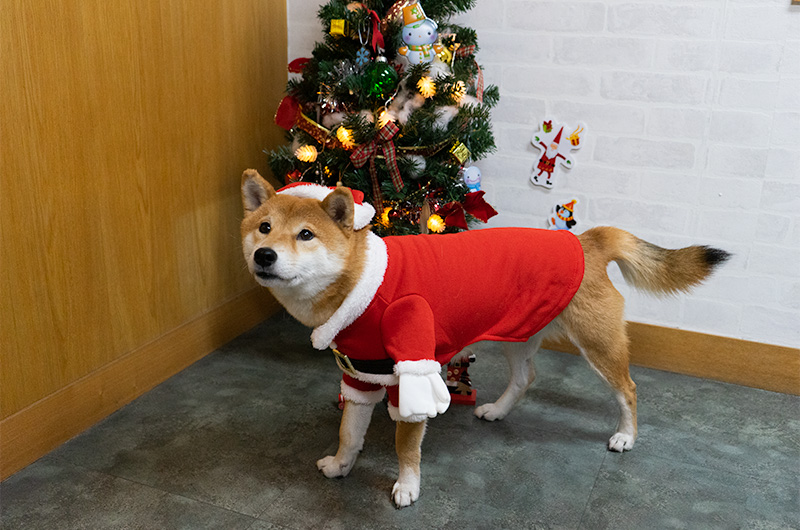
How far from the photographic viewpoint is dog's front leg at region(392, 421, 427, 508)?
1.75 m

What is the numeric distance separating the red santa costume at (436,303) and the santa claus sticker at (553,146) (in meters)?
0.77

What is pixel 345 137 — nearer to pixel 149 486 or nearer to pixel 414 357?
pixel 414 357

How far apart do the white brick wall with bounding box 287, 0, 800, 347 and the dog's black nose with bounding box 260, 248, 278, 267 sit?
1.46 metres

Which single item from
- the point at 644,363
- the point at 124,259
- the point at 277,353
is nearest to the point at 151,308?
the point at 124,259

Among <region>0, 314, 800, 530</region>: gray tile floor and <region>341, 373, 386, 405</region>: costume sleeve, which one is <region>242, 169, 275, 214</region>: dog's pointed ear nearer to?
<region>341, 373, 386, 405</region>: costume sleeve

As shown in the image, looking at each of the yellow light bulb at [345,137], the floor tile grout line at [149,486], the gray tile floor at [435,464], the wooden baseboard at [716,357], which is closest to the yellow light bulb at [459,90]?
the yellow light bulb at [345,137]

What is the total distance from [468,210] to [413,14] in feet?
2.23

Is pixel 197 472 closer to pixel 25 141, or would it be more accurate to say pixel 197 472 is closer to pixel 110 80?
pixel 25 141

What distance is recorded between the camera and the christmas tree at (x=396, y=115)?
228cm

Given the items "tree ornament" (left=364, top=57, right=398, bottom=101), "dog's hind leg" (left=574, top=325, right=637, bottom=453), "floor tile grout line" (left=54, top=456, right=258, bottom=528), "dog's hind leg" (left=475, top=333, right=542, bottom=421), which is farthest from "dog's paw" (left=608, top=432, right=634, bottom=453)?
"tree ornament" (left=364, top=57, right=398, bottom=101)

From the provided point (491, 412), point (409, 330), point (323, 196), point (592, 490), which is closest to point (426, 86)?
point (323, 196)

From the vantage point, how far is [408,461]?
178 cm

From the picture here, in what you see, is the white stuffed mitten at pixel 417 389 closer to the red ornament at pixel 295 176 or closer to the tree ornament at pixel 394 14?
the red ornament at pixel 295 176

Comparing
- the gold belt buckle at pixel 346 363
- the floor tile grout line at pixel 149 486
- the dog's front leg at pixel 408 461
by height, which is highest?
the gold belt buckle at pixel 346 363
